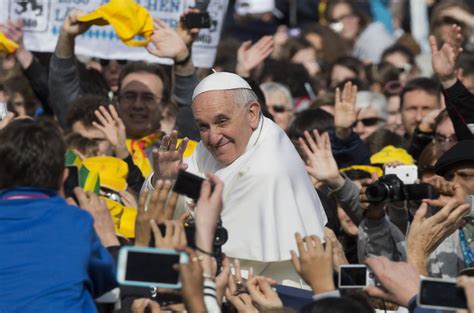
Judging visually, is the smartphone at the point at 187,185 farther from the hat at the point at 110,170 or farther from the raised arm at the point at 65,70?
the raised arm at the point at 65,70

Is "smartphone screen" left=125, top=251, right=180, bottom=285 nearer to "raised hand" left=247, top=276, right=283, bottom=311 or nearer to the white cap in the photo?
"raised hand" left=247, top=276, right=283, bottom=311

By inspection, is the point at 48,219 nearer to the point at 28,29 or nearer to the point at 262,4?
the point at 28,29

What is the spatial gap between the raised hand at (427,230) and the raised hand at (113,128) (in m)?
2.68

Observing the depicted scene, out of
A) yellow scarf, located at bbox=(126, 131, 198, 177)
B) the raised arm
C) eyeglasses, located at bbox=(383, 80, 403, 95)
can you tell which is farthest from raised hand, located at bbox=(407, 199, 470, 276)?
eyeglasses, located at bbox=(383, 80, 403, 95)

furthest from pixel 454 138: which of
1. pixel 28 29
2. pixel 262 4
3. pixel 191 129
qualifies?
pixel 262 4

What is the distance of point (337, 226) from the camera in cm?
768

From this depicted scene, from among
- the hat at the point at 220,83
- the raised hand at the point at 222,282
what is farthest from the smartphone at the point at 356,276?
the hat at the point at 220,83

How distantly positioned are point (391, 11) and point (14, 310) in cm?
1214

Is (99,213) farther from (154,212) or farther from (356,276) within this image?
(356,276)

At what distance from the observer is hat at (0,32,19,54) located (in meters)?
8.42

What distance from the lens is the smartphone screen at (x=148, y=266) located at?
14.7 feet

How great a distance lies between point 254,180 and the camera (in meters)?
6.25

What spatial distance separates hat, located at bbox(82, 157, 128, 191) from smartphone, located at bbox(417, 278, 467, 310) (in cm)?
321

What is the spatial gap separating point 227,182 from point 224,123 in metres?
0.29
